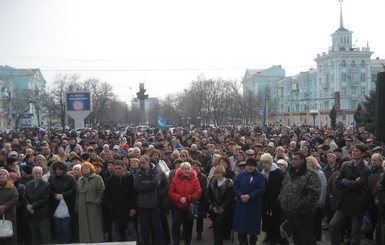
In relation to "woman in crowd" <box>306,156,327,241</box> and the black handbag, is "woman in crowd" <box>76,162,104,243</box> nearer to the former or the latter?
the black handbag

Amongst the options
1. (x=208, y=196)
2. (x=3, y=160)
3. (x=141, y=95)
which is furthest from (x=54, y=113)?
(x=208, y=196)

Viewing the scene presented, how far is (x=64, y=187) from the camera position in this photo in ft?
23.5

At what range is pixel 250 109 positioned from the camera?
222 ft

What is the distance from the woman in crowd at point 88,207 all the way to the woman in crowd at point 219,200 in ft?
7.10

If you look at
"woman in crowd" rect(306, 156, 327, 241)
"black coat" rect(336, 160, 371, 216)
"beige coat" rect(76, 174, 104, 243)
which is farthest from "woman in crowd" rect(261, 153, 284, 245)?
"beige coat" rect(76, 174, 104, 243)

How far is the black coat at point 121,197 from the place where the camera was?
23.1ft

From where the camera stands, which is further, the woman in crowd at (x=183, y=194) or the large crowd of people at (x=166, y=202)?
the woman in crowd at (x=183, y=194)

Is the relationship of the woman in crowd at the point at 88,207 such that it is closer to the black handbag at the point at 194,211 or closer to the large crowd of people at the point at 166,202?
the large crowd of people at the point at 166,202

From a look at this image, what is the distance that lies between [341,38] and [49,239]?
7812 centimetres

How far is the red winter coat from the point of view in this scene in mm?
7023

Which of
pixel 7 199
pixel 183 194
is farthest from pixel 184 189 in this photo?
pixel 7 199

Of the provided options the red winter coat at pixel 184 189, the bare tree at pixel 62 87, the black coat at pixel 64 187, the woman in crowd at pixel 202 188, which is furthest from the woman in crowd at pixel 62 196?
the bare tree at pixel 62 87

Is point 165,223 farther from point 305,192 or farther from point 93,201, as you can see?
point 305,192

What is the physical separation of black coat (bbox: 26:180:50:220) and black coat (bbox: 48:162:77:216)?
177 millimetres
